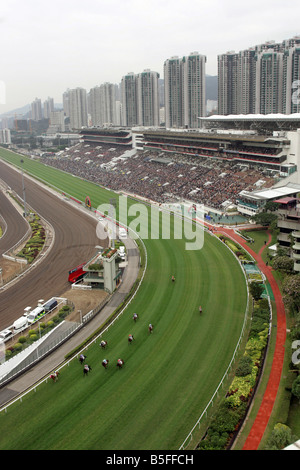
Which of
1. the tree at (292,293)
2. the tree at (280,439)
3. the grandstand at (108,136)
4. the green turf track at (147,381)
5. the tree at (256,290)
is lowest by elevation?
the green turf track at (147,381)

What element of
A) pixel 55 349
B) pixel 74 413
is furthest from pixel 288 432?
pixel 55 349

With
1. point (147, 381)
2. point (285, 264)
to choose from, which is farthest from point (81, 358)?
point (285, 264)

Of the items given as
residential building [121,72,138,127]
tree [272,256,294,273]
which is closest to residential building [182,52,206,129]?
residential building [121,72,138,127]

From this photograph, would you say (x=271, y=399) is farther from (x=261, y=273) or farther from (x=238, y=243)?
(x=238, y=243)

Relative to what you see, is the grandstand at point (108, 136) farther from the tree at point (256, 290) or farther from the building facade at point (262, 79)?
the tree at point (256, 290)

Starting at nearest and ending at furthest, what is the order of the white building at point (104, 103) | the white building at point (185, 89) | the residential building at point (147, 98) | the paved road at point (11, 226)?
the paved road at point (11, 226) < the white building at point (185, 89) < the residential building at point (147, 98) < the white building at point (104, 103)

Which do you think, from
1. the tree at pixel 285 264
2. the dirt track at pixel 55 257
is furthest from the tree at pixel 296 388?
the dirt track at pixel 55 257
